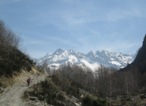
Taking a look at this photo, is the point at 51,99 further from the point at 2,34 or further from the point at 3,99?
the point at 2,34

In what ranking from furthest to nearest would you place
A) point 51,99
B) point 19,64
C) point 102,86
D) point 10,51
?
point 102,86, point 10,51, point 19,64, point 51,99

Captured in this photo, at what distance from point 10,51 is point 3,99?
3072 centimetres

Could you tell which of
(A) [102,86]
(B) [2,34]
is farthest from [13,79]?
(A) [102,86]

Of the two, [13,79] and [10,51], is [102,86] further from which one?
[13,79]

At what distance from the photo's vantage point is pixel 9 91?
53250 mm

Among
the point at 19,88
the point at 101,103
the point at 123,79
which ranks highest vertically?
the point at 123,79

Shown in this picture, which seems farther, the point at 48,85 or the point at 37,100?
the point at 48,85

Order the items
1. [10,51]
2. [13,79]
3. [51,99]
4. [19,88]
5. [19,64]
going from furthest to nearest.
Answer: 1. [10,51]
2. [19,64]
3. [13,79]
4. [19,88]
5. [51,99]

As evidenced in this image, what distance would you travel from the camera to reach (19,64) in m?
70.9

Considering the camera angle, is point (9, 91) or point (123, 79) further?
point (123, 79)

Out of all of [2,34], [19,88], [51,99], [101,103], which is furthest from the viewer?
[2,34]

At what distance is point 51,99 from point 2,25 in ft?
161

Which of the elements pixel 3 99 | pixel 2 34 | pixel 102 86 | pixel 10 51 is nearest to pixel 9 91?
pixel 3 99

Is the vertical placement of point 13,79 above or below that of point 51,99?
above
